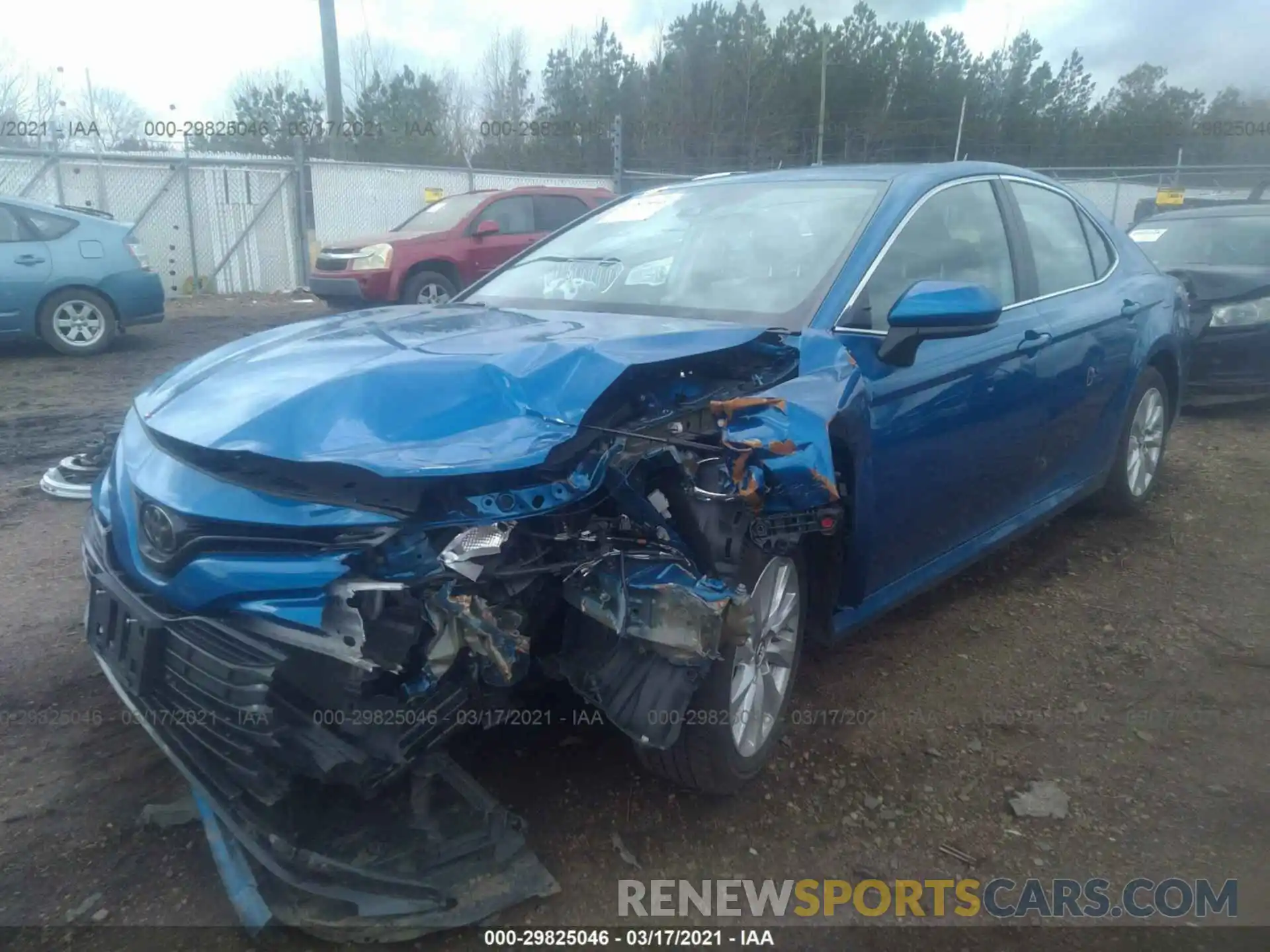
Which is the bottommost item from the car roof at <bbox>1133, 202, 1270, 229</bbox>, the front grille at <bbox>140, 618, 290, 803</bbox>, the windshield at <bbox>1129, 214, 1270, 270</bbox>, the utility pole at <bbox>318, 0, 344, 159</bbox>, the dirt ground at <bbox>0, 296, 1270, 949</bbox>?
the dirt ground at <bbox>0, 296, 1270, 949</bbox>

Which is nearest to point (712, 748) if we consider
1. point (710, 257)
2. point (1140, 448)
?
point (710, 257)

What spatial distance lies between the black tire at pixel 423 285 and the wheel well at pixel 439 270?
2cm

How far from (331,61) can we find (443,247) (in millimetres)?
12288

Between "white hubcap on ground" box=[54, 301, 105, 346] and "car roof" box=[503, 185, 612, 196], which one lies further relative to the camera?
"car roof" box=[503, 185, 612, 196]

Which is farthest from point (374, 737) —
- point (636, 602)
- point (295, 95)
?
point (295, 95)

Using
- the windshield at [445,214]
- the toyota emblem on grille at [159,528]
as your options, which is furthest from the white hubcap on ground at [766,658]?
the windshield at [445,214]

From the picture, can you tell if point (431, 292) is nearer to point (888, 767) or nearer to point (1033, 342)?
point (1033, 342)

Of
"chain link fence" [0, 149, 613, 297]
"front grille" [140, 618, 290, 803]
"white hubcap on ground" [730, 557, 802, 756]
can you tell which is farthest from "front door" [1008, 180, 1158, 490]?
"chain link fence" [0, 149, 613, 297]

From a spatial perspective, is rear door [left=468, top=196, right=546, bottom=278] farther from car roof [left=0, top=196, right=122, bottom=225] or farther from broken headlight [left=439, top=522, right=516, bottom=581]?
broken headlight [left=439, top=522, right=516, bottom=581]

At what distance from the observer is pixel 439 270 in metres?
11.4

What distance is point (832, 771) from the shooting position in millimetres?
2801

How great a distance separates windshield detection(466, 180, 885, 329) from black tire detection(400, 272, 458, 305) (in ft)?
24.4

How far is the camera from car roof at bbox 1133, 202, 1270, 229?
7617 mm

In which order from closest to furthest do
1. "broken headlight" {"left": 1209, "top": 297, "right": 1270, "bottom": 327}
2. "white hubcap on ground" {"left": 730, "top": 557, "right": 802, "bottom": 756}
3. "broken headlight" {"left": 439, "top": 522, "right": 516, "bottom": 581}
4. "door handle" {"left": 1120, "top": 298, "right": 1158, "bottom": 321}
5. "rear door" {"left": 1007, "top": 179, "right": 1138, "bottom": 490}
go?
"broken headlight" {"left": 439, "top": 522, "right": 516, "bottom": 581}, "white hubcap on ground" {"left": 730, "top": 557, "right": 802, "bottom": 756}, "rear door" {"left": 1007, "top": 179, "right": 1138, "bottom": 490}, "door handle" {"left": 1120, "top": 298, "right": 1158, "bottom": 321}, "broken headlight" {"left": 1209, "top": 297, "right": 1270, "bottom": 327}
